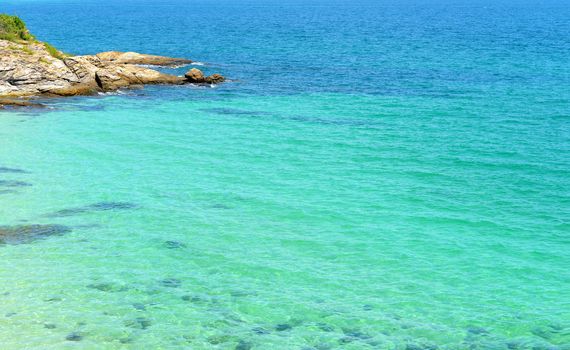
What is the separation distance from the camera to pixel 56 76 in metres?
61.1

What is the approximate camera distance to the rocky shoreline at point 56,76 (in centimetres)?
5844

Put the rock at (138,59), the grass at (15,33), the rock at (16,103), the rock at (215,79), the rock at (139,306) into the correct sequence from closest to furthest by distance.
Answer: the rock at (139,306) → the rock at (16,103) → the grass at (15,33) → the rock at (215,79) → the rock at (138,59)

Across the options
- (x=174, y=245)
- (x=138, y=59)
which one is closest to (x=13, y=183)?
(x=174, y=245)

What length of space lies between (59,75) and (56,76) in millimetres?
318

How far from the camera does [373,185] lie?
37844 millimetres

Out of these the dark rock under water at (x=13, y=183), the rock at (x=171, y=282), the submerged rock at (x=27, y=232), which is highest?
the dark rock under water at (x=13, y=183)

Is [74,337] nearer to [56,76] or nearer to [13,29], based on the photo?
[56,76]

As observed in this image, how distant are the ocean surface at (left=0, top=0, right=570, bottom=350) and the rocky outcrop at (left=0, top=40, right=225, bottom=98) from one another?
2.58 metres

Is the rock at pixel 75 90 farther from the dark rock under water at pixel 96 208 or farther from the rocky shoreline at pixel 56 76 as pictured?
the dark rock under water at pixel 96 208

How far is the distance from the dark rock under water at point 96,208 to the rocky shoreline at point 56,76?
87.1ft

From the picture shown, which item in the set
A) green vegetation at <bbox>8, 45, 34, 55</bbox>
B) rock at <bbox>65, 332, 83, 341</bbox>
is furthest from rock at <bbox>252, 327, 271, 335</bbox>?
green vegetation at <bbox>8, 45, 34, 55</bbox>

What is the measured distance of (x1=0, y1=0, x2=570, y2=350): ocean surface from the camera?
A: 75.9 ft

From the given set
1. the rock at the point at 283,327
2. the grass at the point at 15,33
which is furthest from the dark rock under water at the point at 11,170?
the grass at the point at 15,33

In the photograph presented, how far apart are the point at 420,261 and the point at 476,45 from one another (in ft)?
302
